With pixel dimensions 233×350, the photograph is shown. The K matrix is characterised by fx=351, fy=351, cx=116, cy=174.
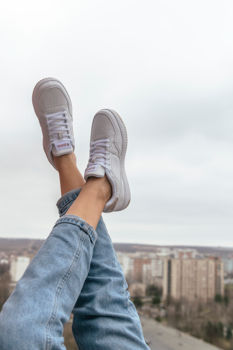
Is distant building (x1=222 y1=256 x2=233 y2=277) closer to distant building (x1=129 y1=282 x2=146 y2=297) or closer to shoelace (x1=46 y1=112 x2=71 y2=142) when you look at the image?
distant building (x1=129 y1=282 x2=146 y2=297)

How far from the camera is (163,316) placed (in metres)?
17.9

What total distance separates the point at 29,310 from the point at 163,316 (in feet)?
62.2

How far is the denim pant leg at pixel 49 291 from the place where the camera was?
477 millimetres

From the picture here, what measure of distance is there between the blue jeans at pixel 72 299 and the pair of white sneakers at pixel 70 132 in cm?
25

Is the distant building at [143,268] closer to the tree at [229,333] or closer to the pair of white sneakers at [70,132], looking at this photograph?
the tree at [229,333]

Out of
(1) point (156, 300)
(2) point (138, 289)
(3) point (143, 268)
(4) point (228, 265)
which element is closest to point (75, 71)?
(2) point (138, 289)

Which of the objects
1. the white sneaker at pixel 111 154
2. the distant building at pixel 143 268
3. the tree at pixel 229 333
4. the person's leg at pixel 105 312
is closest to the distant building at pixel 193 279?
the distant building at pixel 143 268

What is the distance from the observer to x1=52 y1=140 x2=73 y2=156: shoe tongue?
3.14ft

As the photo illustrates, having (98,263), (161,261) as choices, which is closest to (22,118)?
(98,263)

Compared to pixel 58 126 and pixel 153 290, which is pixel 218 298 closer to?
pixel 153 290

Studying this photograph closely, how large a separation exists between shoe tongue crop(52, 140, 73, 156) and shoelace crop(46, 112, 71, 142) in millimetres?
25

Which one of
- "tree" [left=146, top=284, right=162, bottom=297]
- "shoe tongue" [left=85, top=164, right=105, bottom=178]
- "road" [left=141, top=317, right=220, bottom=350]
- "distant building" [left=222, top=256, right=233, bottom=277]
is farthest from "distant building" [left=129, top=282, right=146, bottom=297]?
"shoe tongue" [left=85, top=164, right=105, bottom=178]

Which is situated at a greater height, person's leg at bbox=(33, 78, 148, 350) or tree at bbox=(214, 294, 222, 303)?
person's leg at bbox=(33, 78, 148, 350)

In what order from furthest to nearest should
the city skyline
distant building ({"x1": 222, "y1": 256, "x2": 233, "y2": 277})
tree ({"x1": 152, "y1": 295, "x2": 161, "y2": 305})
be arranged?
Answer: tree ({"x1": 152, "y1": 295, "x2": 161, "y2": 305})
distant building ({"x1": 222, "y1": 256, "x2": 233, "y2": 277})
the city skyline
